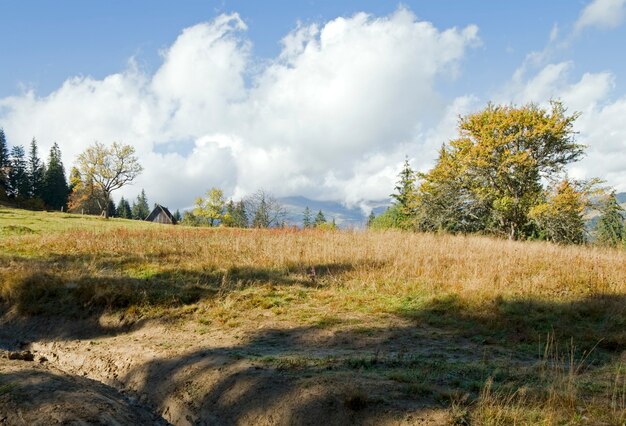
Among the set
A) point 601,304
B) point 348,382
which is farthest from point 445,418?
point 601,304

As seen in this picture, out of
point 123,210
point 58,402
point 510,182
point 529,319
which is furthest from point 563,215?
point 123,210

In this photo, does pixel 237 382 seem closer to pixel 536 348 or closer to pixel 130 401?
pixel 130 401

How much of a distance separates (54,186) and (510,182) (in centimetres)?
7354

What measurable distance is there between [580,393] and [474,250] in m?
8.61

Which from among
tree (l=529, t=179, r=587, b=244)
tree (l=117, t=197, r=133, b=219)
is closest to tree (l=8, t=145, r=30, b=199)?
tree (l=117, t=197, r=133, b=219)

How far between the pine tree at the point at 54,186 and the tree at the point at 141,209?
105 ft

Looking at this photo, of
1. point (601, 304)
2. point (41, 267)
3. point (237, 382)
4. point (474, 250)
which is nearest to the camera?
point (237, 382)

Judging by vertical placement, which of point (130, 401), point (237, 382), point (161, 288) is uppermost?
point (161, 288)

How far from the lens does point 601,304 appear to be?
7.43 meters

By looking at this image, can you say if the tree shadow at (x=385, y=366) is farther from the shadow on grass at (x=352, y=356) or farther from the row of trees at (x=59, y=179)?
the row of trees at (x=59, y=179)

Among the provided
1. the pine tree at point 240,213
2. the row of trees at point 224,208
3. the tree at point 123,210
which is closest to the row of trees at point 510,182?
the row of trees at point 224,208

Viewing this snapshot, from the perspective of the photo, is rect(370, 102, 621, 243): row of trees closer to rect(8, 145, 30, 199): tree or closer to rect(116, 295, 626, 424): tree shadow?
rect(116, 295, 626, 424): tree shadow

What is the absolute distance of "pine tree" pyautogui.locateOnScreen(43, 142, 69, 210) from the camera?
68500mm

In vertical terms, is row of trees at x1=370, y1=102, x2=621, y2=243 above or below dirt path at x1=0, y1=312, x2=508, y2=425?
above
